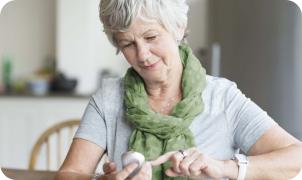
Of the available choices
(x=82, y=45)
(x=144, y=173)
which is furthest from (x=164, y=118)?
(x=82, y=45)

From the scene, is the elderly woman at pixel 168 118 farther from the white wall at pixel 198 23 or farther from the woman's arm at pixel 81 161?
the white wall at pixel 198 23

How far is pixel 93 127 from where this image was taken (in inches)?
28.0

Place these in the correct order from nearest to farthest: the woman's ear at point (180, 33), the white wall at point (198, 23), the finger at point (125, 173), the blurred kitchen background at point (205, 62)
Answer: the finger at point (125, 173), the woman's ear at point (180, 33), the blurred kitchen background at point (205, 62), the white wall at point (198, 23)

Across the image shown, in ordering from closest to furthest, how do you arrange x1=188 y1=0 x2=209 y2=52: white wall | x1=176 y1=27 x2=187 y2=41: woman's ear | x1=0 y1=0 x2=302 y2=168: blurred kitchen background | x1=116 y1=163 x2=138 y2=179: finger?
x1=116 y1=163 x2=138 y2=179: finger → x1=176 y1=27 x2=187 y2=41: woman's ear → x1=0 y1=0 x2=302 y2=168: blurred kitchen background → x1=188 y1=0 x2=209 y2=52: white wall

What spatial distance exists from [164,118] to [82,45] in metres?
0.96

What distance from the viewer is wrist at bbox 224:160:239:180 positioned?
603 millimetres

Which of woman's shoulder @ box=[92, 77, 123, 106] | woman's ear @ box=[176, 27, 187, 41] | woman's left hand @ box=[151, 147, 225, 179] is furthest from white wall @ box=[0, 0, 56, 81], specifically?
woman's left hand @ box=[151, 147, 225, 179]

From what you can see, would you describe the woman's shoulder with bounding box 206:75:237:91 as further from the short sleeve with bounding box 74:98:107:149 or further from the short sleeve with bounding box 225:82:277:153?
the short sleeve with bounding box 74:98:107:149

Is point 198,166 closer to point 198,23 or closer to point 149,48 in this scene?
point 149,48

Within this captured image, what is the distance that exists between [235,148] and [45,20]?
133 centimetres

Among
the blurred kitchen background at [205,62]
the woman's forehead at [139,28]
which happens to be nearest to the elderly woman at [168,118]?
the woman's forehead at [139,28]

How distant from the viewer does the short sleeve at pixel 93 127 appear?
71 centimetres

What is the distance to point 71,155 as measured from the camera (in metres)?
0.70

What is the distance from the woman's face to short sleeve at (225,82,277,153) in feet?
0.32
